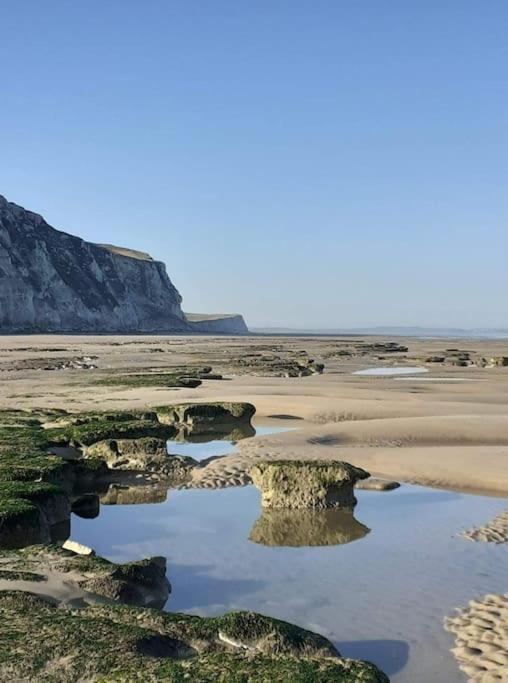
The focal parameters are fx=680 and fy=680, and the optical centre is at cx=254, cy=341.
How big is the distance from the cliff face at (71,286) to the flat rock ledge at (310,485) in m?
106

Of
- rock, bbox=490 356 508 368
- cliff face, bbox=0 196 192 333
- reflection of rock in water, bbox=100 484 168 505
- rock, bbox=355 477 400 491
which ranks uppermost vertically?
cliff face, bbox=0 196 192 333

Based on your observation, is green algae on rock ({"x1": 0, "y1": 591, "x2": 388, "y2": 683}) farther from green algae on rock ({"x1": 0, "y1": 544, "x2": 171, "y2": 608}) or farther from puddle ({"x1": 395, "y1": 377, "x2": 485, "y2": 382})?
puddle ({"x1": 395, "y1": 377, "x2": 485, "y2": 382})

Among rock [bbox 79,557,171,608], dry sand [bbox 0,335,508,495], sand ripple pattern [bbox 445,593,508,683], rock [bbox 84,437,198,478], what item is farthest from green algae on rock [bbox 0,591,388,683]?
rock [bbox 84,437,198,478]

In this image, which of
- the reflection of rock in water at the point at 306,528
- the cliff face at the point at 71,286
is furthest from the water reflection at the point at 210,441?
the cliff face at the point at 71,286

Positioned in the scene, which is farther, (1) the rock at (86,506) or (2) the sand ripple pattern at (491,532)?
(1) the rock at (86,506)

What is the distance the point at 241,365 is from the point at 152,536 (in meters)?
36.6

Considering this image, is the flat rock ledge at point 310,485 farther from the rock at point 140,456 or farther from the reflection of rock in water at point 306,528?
the rock at point 140,456

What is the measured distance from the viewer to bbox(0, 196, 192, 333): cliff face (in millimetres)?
115688

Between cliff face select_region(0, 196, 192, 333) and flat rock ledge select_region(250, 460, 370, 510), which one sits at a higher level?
cliff face select_region(0, 196, 192, 333)

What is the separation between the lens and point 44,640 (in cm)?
575

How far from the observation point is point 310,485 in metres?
12.3

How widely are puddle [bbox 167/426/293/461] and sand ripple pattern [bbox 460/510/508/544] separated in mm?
7664

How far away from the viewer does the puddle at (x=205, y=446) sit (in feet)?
58.9

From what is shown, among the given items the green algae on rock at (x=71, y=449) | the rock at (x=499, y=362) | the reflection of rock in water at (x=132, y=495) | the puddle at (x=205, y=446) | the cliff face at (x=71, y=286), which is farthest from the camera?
the cliff face at (x=71, y=286)
